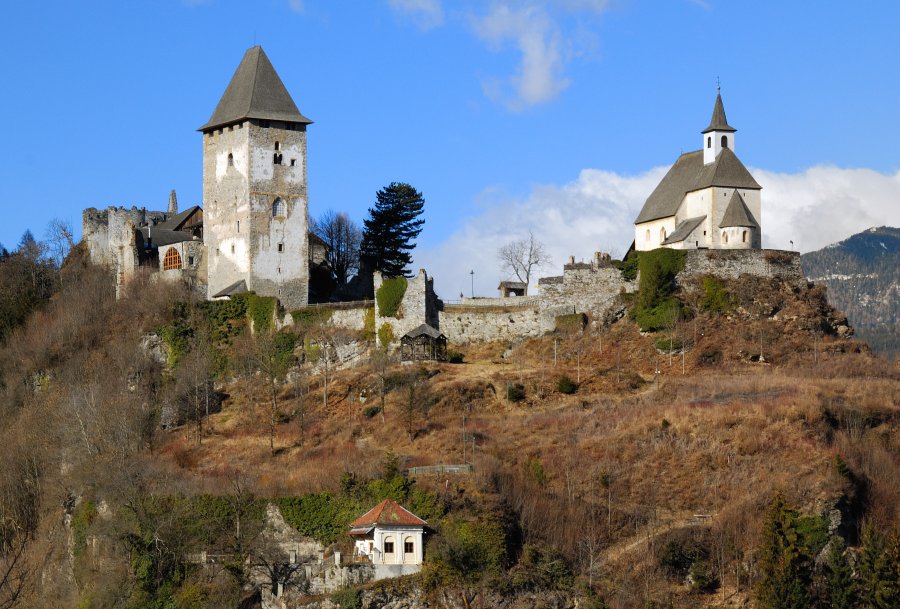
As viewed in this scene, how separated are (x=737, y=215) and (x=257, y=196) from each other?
70.5ft

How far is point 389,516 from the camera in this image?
174ft

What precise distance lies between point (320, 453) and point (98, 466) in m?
8.29

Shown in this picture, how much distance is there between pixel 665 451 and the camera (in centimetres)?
5831

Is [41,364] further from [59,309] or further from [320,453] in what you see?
[320,453]

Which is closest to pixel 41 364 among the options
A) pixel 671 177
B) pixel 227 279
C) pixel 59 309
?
pixel 59 309

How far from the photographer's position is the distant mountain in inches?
6294

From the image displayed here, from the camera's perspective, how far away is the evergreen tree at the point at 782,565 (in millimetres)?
51031

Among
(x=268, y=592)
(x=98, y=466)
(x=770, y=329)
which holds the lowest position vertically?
(x=268, y=592)

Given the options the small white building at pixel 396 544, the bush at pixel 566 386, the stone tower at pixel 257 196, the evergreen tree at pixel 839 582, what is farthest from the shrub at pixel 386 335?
the evergreen tree at pixel 839 582

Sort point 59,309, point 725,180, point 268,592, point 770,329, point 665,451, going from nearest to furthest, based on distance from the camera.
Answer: point 268,592
point 665,451
point 770,329
point 725,180
point 59,309

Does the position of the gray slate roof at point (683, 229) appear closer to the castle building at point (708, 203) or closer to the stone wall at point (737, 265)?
the castle building at point (708, 203)

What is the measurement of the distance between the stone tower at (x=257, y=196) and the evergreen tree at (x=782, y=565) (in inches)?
1096

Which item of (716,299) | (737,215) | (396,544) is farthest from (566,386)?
(396,544)

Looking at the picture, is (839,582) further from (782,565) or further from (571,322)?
(571,322)
